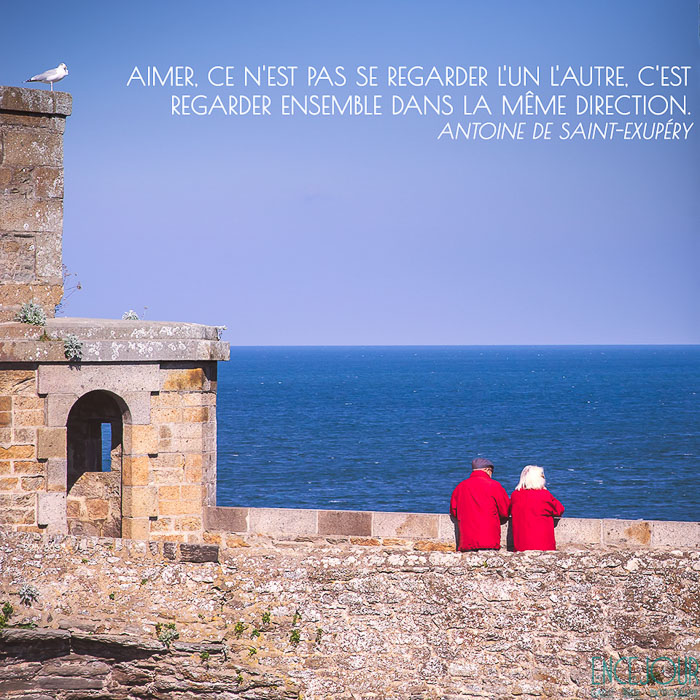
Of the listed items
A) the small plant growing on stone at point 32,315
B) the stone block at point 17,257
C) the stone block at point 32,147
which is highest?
the stone block at point 32,147

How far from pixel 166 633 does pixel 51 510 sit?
8.85 ft

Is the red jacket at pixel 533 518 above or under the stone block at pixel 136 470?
under

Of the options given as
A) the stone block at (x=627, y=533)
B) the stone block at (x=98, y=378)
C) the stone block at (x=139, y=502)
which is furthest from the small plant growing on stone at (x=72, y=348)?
the stone block at (x=627, y=533)

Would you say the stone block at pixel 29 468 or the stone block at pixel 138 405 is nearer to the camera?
the stone block at pixel 29 468

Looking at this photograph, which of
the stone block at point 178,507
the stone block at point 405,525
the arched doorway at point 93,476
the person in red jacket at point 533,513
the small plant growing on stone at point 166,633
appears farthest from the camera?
the arched doorway at point 93,476

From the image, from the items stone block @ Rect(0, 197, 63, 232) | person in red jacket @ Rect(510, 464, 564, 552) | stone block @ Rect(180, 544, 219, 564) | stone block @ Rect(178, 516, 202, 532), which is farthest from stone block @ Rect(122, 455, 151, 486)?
person in red jacket @ Rect(510, 464, 564, 552)

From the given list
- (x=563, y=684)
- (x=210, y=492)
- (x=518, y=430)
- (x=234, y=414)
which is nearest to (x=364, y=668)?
(x=563, y=684)

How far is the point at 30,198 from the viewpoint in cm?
1334

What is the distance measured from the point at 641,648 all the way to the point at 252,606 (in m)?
3.55

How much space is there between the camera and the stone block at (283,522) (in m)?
12.4

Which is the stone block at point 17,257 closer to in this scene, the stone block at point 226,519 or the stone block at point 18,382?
the stone block at point 18,382

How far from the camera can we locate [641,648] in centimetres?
988

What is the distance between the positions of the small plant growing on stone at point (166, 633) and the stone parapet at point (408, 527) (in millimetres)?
2247

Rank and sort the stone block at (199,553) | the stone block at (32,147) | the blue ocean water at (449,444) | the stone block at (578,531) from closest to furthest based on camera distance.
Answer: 1. the stone block at (199,553)
2. the stone block at (578,531)
3. the stone block at (32,147)
4. the blue ocean water at (449,444)
